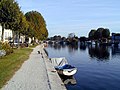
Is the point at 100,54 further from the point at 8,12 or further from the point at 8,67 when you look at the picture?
the point at 8,67

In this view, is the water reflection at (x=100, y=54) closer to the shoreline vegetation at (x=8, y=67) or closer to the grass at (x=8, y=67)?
the shoreline vegetation at (x=8, y=67)

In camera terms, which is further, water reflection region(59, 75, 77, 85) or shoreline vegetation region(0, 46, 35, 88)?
water reflection region(59, 75, 77, 85)

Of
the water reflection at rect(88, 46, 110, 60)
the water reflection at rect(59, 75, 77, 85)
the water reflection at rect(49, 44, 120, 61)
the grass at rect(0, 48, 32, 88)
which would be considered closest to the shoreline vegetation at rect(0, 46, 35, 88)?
the grass at rect(0, 48, 32, 88)

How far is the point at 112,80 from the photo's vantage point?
31.1 m

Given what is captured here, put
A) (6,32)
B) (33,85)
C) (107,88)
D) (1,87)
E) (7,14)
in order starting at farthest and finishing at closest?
1. (6,32)
2. (7,14)
3. (107,88)
4. (33,85)
5. (1,87)

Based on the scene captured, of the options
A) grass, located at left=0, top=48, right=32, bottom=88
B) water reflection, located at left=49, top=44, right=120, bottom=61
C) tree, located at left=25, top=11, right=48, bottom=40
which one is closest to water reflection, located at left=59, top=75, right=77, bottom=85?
grass, located at left=0, top=48, right=32, bottom=88

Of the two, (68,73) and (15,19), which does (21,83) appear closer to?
(68,73)

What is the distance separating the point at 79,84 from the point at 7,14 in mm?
26819

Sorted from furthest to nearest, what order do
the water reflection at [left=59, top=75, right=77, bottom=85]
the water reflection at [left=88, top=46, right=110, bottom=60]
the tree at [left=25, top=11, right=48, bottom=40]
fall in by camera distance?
the tree at [left=25, top=11, right=48, bottom=40]
the water reflection at [left=88, top=46, right=110, bottom=60]
the water reflection at [left=59, top=75, right=77, bottom=85]

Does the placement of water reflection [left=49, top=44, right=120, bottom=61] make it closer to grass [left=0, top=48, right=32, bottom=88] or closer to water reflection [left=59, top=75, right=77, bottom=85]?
grass [left=0, top=48, right=32, bottom=88]

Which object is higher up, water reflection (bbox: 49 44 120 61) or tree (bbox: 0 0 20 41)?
tree (bbox: 0 0 20 41)

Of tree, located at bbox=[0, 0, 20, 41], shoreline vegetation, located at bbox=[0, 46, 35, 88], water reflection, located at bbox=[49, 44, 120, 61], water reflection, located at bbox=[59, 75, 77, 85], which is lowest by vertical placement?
water reflection, located at bbox=[49, 44, 120, 61]

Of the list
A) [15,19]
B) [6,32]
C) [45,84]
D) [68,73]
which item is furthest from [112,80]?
[6,32]

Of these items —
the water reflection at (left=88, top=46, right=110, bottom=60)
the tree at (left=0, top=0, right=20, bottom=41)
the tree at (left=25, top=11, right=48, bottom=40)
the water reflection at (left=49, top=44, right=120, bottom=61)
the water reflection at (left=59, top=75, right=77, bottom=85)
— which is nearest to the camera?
the water reflection at (left=59, top=75, right=77, bottom=85)
